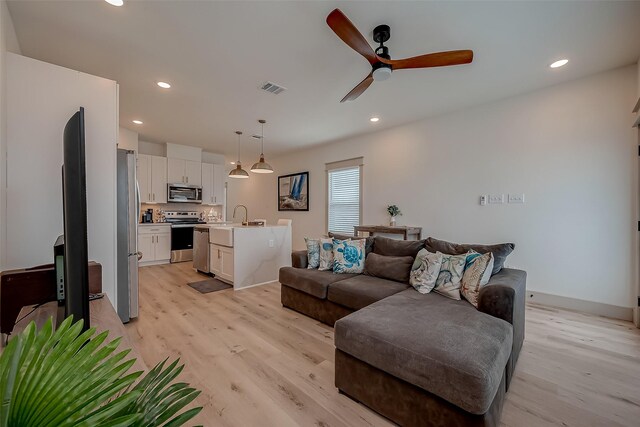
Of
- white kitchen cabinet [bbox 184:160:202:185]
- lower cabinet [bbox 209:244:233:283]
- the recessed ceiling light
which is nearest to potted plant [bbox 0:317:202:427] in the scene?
lower cabinet [bbox 209:244:233:283]

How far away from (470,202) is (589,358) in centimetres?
221

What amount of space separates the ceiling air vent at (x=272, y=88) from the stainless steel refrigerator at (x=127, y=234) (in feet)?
5.42

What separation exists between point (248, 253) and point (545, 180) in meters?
4.11

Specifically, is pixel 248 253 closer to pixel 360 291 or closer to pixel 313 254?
pixel 313 254

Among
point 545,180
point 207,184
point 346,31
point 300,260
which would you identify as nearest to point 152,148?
point 207,184

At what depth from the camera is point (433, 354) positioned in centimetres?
136

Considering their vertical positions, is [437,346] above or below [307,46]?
below

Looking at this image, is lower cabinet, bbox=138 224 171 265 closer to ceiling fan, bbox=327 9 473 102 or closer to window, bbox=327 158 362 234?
window, bbox=327 158 362 234

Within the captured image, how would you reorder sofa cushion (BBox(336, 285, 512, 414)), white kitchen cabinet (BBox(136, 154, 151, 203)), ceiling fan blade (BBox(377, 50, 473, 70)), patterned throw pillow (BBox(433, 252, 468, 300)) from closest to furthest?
sofa cushion (BBox(336, 285, 512, 414)) < ceiling fan blade (BBox(377, 50, 473, 70)) < patterned throw pillow (BBox(433, 252, 468, 300)) < white kitchen cabinet (BBox(136, 154, 151, 203))

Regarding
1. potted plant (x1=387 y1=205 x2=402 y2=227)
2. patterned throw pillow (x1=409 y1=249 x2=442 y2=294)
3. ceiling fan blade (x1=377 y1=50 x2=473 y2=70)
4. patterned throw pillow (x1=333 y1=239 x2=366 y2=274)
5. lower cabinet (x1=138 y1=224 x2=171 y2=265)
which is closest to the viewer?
ceiling fan blade (x1=377 y1=50 x2=473 y2=70)

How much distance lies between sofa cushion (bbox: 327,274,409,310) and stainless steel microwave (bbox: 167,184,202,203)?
479 cm

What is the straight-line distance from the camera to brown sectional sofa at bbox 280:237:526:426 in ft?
4.15

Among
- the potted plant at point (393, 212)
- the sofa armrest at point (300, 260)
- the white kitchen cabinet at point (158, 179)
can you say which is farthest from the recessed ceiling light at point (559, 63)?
the white kitchen cabinet at point (158, 179)

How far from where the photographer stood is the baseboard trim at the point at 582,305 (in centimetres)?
287
